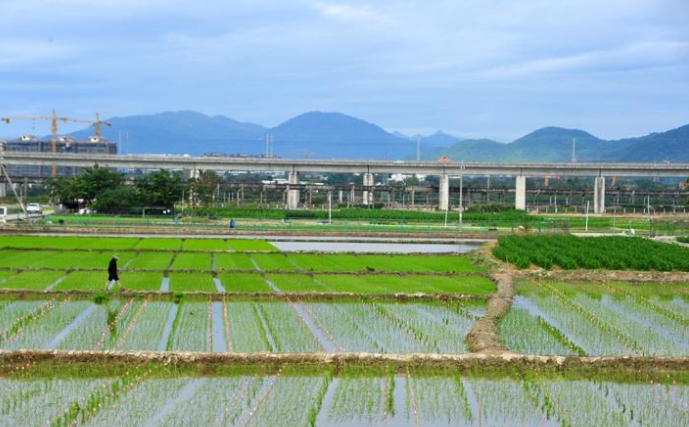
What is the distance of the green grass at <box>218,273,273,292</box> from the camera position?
74.8 feet

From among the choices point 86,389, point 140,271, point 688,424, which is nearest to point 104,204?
point 140,271

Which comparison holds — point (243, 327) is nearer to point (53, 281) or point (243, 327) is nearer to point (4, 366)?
point (4, 366)

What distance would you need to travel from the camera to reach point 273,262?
101ft

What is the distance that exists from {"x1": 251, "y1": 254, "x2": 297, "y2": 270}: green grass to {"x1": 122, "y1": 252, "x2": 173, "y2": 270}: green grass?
3388 millimetres

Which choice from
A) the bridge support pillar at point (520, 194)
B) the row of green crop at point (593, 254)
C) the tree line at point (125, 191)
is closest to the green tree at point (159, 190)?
the tree line at point (125, 191)

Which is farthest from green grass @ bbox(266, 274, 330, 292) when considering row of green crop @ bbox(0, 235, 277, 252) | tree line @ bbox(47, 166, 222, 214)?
tree line @ bbox(47, 166, 222, 214)

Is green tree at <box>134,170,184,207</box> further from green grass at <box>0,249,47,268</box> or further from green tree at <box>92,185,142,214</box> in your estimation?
green grass at <box>0,249,47,268</box>

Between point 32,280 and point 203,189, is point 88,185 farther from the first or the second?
point 32,280

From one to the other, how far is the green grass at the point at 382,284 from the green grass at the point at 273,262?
2649 millimetres

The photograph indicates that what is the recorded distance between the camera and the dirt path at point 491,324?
15.5 meters

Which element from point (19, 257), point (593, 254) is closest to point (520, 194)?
point (593, 254)

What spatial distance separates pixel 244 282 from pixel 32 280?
6.16 meters

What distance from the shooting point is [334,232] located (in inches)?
1935

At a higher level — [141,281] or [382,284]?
[141,281]
